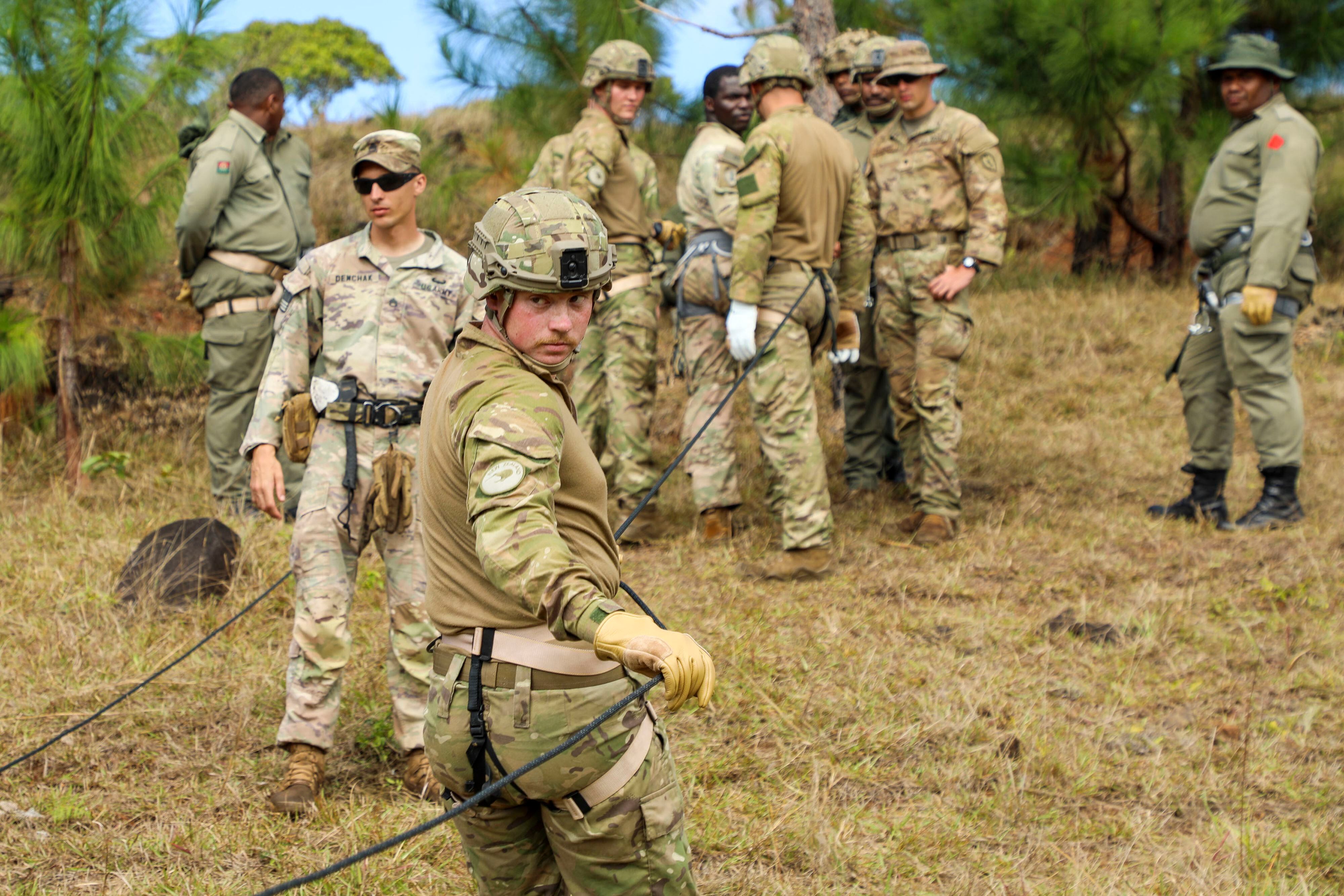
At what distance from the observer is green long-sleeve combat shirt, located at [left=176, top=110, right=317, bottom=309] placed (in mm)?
5871

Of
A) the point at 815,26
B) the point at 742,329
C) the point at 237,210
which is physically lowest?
the point at 742,329

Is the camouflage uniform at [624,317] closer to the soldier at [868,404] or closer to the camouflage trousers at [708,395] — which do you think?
the camouflage trousers at [708,395]

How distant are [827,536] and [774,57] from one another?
6.73 feet

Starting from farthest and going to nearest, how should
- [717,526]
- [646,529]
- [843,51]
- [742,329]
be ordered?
A: [843,51] < [646,529] < [717,526] < [742,329]

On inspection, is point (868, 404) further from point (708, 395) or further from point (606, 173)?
point (606, 173)

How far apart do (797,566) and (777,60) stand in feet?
7.08

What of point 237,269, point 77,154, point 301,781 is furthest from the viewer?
point 77,154

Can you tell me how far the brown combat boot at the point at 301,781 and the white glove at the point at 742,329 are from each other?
8.23 ft

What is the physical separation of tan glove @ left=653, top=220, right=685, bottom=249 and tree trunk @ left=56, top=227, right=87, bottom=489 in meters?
3.06

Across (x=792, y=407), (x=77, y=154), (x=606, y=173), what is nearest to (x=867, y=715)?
(x=792, y=407)

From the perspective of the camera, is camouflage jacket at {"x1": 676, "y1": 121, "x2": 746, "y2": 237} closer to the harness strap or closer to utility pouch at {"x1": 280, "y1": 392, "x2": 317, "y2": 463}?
utility pouch at {"x1": 280, "y1": 392, "x2": 317, "y2": 463}

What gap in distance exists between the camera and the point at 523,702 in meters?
2.07

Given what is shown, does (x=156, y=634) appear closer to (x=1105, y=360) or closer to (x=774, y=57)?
(x=774, y=57)

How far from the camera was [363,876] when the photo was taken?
306cm
